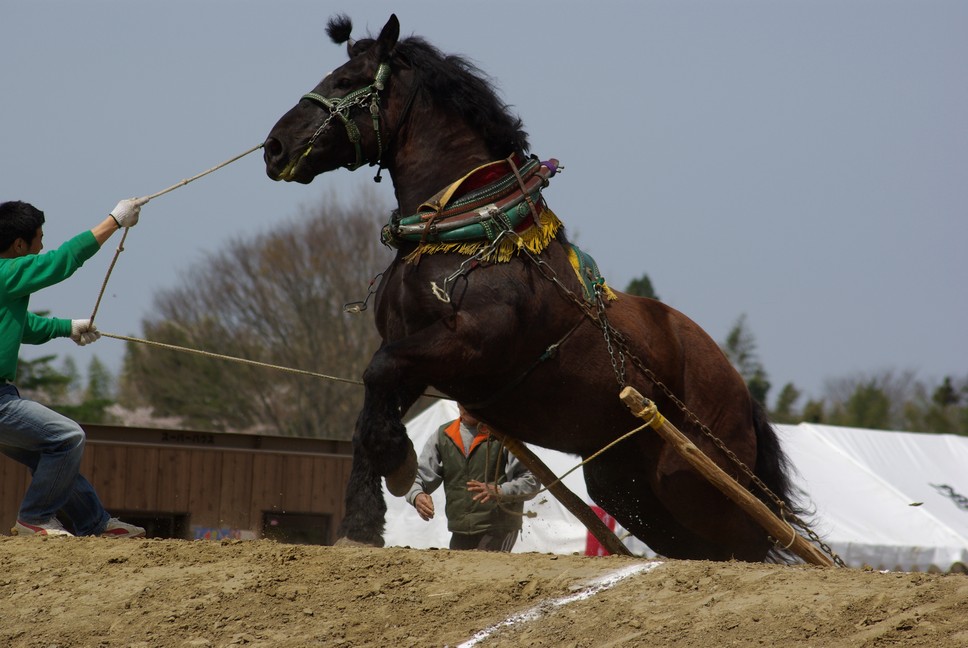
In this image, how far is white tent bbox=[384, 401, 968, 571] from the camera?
12438 mm

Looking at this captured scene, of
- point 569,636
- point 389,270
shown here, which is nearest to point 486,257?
point 389,270

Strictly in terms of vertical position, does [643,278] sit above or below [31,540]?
above

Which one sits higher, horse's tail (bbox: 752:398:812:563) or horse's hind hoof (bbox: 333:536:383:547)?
horse's tail (bbox: 752:398:812:563)

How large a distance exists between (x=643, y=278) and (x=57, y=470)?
47.3m

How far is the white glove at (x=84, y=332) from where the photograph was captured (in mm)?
6070

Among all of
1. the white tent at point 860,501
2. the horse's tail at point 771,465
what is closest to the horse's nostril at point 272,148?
the horse's tail at point 771,465

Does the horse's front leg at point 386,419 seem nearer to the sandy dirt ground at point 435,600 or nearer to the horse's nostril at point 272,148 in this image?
the sandy dirt ground at point 435,600

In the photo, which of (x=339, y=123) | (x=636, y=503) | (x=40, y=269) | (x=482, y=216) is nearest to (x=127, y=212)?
(x=40, y=269)

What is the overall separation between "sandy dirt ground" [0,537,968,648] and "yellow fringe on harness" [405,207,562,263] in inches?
55.4

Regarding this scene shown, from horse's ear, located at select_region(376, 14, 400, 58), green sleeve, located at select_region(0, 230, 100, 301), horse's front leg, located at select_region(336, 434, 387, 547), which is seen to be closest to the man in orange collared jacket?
horse's front leg, located at select_region(336, 434, 387, 547)

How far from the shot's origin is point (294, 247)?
115ft

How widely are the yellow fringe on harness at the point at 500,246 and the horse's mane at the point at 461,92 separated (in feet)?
1.74

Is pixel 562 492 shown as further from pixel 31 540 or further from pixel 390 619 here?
pixel 31 540

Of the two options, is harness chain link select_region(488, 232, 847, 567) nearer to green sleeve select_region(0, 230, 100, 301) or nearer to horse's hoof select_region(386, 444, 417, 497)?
horse's hoof select_region(386, 444, 417, 497)
